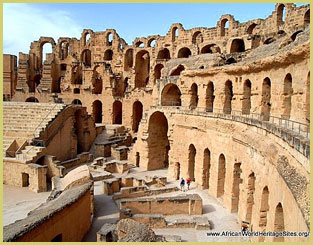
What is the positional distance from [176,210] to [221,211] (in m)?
2.47

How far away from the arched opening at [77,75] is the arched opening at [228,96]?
949 inches

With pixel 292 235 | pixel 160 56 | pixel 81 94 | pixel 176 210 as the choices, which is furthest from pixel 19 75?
pixel 292 235

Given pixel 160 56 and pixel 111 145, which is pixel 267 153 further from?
pixel 160 56

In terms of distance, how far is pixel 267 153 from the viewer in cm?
1016

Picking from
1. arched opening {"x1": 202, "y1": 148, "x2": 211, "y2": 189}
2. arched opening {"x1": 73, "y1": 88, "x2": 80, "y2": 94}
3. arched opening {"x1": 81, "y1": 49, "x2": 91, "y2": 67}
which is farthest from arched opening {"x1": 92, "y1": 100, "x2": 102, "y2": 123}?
arched opening {"x1": 202, "y1": 148, "x2": 211, "y2": 189}

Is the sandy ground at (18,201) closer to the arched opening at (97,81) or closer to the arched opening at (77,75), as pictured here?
the arched opening at (97,81)

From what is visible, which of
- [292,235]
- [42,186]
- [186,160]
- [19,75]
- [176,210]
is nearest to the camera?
[292,235]

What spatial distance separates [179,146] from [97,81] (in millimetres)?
18734

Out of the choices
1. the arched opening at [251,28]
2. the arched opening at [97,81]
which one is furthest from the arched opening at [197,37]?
the arched opening at [97,81]

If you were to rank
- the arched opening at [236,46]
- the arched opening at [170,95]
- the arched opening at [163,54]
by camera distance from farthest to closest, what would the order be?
A: 1. the arched opening at [163,54]
2. the arched opening at [236,46]
3. the arched opening at [170,95]

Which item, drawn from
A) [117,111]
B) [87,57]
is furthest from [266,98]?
[87,57]

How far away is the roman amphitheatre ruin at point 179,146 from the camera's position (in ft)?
31.0

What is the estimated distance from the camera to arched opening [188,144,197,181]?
2012 cm

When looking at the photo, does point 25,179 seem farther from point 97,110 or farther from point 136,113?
point 97,110
